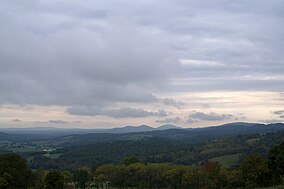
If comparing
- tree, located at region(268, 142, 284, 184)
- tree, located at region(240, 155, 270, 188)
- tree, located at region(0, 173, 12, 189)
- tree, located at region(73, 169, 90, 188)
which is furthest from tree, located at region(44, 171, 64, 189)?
tree, located at region(268, 142, 284, 184)

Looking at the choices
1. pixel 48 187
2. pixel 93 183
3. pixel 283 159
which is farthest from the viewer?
pixel 93 183

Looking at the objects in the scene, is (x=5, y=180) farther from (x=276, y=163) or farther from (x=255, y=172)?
(x=276, y=163)

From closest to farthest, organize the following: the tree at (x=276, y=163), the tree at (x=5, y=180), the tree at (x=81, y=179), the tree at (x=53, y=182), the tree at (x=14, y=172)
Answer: the tree at (x=276, y=163) < the tree at (x=5, y=180) < the tree at (x=14, y=172) < the tree at (x=53, y=182) < the tree at (x=81, y=179)

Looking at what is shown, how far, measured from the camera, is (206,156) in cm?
17738

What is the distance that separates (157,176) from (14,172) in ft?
126

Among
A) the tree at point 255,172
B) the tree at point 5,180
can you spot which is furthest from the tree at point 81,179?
the tree at point 255,172

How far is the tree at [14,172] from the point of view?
72.1 meters

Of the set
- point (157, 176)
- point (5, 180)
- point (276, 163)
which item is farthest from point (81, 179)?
point (276, 163)

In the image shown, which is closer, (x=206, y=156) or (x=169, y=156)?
(x=206, y=156)

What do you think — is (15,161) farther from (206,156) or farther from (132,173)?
(206,156)

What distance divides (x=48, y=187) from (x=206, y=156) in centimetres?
11058

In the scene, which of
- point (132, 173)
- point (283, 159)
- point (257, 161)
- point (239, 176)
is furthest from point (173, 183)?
point (283, 159)

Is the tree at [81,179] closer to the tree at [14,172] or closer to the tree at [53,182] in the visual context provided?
the tree at [53,182]

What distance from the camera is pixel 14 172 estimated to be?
7306 centimetres
